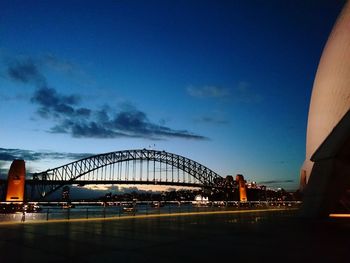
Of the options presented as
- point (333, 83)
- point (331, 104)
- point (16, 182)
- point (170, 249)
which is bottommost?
point (170, 249)

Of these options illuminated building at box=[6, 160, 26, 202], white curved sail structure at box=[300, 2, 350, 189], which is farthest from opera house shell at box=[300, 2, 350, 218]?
illuminated building at box=[6, 160, 26, 202]

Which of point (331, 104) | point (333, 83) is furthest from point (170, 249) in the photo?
point (333, 83)

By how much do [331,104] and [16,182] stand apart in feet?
129

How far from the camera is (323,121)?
23.9 meters

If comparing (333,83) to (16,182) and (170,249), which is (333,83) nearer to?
(170,249)

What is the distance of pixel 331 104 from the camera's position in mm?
21594

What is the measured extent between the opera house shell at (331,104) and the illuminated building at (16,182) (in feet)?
119

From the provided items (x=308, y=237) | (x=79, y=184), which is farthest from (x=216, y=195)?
(x=308, y=237)

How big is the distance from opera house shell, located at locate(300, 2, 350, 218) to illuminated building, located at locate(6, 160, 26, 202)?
3613 cm

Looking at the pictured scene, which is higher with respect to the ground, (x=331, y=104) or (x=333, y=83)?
(x=333, y=83)

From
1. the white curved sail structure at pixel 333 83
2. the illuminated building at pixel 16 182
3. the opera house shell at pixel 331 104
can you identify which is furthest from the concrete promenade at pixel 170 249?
the illuminated building at pixel 16 182

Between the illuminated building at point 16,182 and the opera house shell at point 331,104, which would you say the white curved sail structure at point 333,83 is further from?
the illuminated building at point 16,182

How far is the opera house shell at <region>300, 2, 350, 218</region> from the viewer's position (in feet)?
56.6

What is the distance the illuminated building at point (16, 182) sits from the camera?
147 ft
